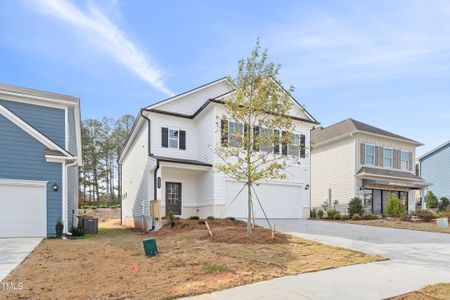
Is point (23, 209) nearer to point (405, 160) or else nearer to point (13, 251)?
point (13, 251)

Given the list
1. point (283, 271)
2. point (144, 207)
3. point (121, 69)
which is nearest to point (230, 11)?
point (121, 69)

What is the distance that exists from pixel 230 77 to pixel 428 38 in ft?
26.8

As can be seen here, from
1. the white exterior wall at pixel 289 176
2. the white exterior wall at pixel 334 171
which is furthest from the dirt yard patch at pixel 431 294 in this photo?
the white exterior wall at pixel 334 171

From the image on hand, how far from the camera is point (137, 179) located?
77.1 feet

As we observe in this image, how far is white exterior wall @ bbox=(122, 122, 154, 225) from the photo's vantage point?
20.3 meters

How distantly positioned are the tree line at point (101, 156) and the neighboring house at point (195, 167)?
2070 centimetres

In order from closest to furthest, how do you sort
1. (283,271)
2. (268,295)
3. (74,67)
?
1. (268,295)
2. (283,271)
3. (74,67)

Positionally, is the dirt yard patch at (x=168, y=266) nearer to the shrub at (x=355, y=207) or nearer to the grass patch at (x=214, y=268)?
the grass patch at (x=214, y=268)

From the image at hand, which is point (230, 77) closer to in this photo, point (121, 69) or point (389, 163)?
point (121, 69)

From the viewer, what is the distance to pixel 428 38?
14.0 m

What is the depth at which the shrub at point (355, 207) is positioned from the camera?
22.8m

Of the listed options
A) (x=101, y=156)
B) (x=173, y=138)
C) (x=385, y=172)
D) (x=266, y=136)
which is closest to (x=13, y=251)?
(x=266, y=136)

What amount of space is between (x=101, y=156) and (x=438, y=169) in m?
36.3

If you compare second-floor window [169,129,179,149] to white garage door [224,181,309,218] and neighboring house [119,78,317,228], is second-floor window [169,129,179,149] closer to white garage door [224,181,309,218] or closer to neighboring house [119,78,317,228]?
neighboring house [119,78,317,228]
